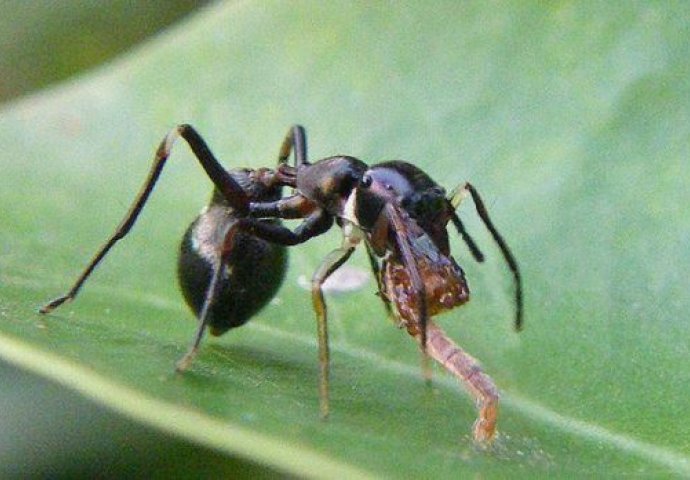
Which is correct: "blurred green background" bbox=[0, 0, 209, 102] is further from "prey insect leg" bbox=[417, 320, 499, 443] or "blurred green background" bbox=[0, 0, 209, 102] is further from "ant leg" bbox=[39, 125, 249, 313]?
"prey insect leg" bbox=[417, 320, 499, 443]

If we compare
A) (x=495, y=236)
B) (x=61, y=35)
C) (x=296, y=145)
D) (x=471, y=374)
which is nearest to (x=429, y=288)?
(x=471, y=374)

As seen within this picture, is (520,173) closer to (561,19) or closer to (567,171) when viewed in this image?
(567,171)

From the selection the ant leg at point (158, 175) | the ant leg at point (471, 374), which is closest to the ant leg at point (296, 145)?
the ant leg at point (158, 175)

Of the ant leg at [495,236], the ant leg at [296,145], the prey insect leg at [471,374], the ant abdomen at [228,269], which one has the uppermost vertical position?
the ant leg at [296,145]

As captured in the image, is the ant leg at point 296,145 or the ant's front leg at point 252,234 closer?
the ant's front leg at point 252,234

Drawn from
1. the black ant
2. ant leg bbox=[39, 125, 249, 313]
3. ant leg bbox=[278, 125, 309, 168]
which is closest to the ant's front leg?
the black ant

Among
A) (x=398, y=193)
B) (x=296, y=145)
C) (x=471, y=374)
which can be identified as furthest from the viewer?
(x=296, y=145)

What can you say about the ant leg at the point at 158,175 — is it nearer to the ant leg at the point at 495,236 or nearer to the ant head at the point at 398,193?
the ant head at the point at 398,193

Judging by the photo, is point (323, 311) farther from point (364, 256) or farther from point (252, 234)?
point (364, 256)
